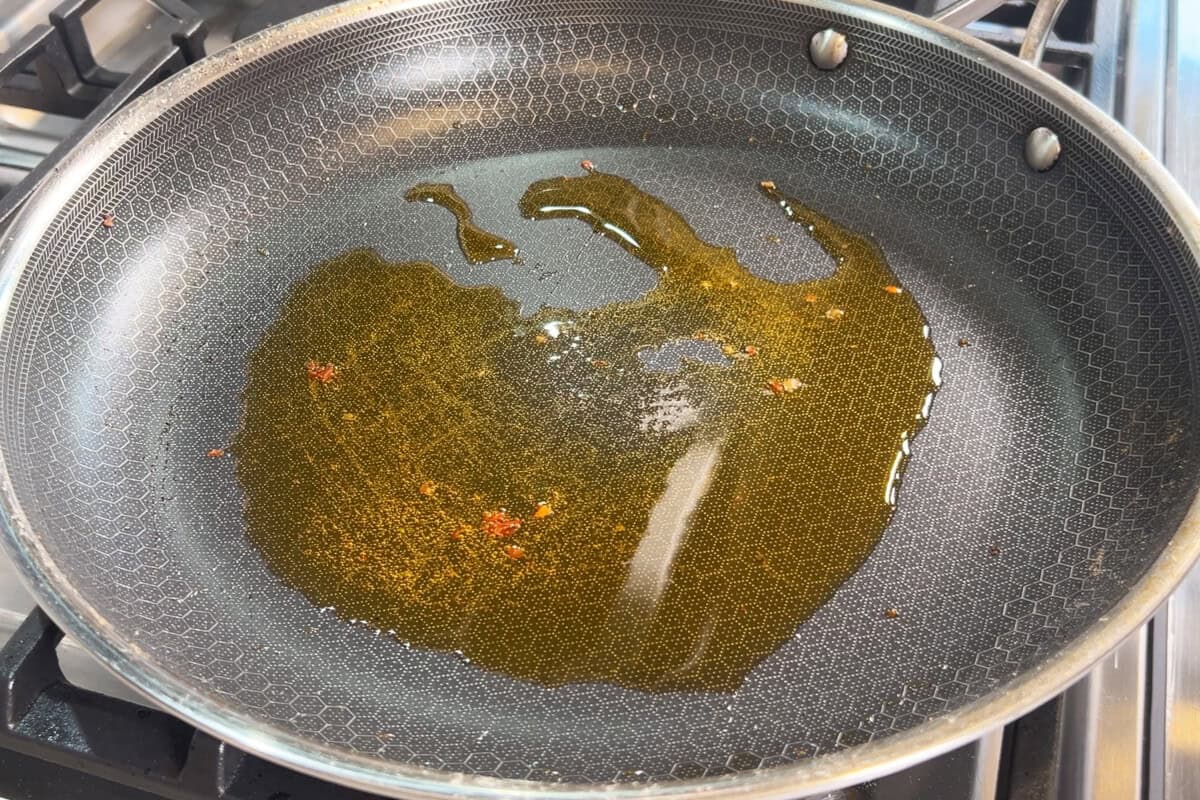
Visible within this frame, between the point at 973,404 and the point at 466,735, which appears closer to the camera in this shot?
the point at 466,735

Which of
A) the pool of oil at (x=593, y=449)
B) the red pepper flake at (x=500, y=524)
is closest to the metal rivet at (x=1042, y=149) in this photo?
the pool of oil at (x=593, y=449)

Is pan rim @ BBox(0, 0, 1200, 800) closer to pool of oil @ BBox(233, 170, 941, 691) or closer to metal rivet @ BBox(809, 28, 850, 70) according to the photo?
pool of oil @ BBox(233, 170, 941, 691)

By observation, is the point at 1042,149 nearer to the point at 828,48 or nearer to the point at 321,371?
the point at 828,48

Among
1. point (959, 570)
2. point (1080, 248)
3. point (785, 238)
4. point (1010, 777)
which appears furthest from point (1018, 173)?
point (1010, 777)

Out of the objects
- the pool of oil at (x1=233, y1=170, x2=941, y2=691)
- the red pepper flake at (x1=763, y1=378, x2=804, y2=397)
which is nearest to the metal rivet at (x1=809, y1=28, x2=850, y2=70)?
the pool of oil at (x1=233, y1=170, x2=941, y2=691)

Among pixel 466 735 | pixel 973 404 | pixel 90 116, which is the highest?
pixel 90 116

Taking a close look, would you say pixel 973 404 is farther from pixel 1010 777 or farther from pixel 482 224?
pixel 482 224

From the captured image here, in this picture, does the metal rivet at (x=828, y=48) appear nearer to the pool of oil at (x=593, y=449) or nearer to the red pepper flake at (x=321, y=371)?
the pool of oil at (x=593, y=449)
